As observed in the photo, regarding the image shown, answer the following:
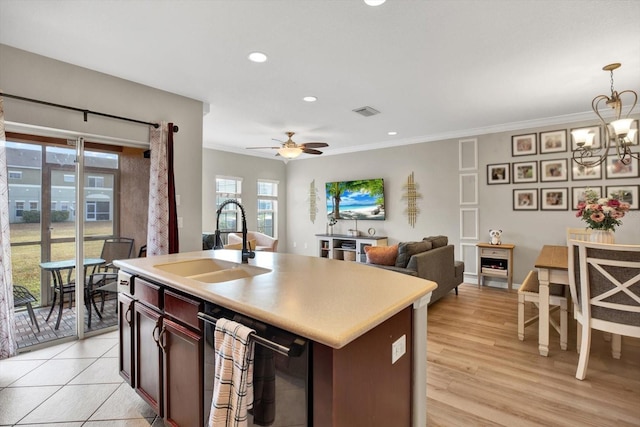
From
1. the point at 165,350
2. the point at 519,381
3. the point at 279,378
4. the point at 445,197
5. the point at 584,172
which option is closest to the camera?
the point at 279,378

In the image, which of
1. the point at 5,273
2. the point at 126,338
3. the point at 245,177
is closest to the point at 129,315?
the point at 126,338

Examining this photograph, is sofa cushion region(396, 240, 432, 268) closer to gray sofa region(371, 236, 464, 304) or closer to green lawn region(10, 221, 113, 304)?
gray sofa region(371, 236, 464, 304)

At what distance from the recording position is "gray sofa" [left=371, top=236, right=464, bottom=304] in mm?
3463

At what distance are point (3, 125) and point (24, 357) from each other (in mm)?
1992

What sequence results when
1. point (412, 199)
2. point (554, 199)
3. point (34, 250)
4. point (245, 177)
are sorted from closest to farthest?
point (34, 250) → point (554, 199) → point (412, 199) → point (245, 177)

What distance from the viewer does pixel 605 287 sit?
7.27ft

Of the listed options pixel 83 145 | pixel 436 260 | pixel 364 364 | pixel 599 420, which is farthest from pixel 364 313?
pixel 83 145

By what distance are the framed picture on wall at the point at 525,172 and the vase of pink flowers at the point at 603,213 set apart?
2249mm

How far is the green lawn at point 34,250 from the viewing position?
9.27ft

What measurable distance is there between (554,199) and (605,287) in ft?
9.90

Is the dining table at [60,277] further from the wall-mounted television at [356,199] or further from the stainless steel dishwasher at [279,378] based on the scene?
the wall-mounted television at [356,199]

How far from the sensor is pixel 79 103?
2988mm

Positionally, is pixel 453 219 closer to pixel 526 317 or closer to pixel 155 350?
pixel 526 317

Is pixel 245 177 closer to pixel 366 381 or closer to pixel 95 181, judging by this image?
pixel 95 181
